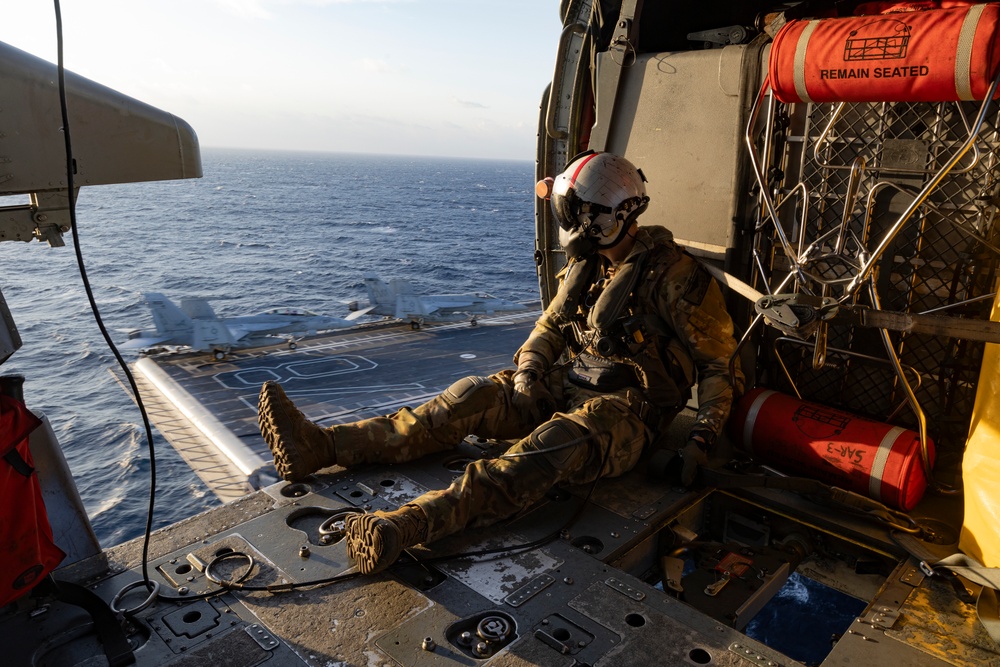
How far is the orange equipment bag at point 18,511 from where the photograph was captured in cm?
277

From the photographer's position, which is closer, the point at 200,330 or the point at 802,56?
the point at 802,56

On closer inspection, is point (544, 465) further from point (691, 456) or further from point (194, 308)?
point (194, 308)

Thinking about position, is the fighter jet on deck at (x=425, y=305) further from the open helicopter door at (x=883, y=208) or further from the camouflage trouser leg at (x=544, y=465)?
the camouflage trouser leg at (x=544, y=465)

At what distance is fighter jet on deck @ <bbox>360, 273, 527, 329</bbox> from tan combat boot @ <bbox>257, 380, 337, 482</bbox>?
590 inches

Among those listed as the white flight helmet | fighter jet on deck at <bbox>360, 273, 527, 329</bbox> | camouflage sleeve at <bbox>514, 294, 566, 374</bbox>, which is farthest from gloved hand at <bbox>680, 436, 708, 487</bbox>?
fighter jet on deck at <bbox>360, 273, 527, 329</bbox>

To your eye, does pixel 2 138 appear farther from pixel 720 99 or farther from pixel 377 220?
pixel 377 220

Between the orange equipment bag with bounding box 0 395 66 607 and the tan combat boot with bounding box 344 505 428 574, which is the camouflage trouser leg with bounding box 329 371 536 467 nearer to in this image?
the tan combat boot with bounding box 344 505 428 574

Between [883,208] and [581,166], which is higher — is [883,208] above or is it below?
below

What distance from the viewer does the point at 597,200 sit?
4.32m

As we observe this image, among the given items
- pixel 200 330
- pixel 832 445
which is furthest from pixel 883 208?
pixel 200 330

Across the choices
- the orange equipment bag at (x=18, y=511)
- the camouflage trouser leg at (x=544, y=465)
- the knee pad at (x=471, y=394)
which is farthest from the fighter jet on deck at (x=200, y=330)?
the orange equipment bag at (x=18, y=511)

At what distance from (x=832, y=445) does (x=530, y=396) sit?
1.74m

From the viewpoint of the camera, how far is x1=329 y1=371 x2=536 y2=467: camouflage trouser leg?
4273 mm

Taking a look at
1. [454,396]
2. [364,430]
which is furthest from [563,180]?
[364,430]
